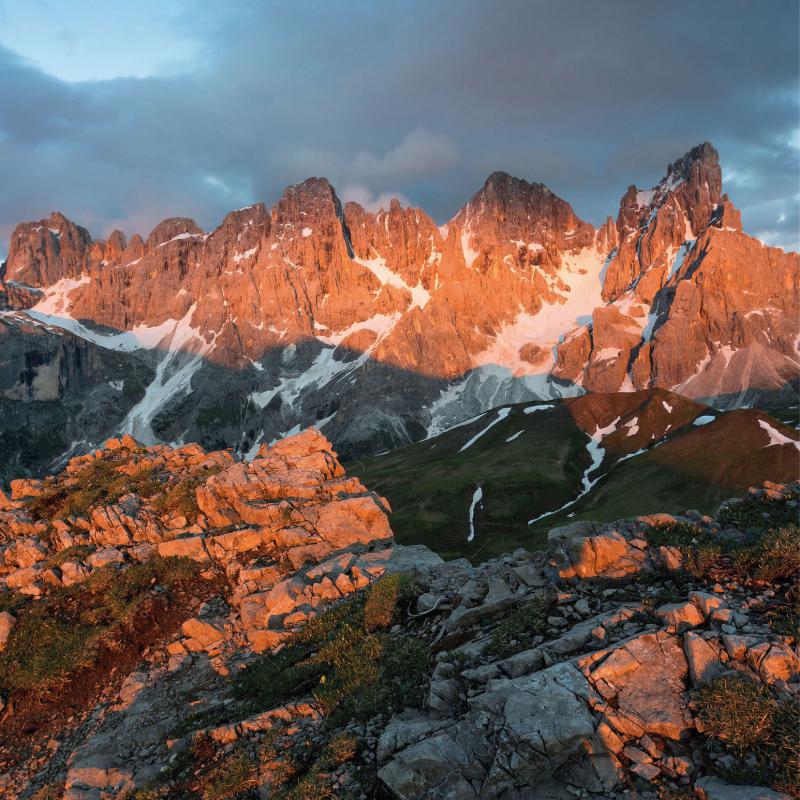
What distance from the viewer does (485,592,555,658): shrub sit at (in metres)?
12.7

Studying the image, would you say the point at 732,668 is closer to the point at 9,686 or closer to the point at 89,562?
the point at 9,686

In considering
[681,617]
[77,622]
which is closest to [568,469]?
[77,622]

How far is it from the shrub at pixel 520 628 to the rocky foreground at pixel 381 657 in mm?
66

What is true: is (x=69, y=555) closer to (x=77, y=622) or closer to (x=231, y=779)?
(x=77, y=622)

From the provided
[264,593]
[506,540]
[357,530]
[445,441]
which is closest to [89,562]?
[264,593]

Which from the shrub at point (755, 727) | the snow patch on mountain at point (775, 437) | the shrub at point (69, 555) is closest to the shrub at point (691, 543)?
the shrub at point (755, 727)

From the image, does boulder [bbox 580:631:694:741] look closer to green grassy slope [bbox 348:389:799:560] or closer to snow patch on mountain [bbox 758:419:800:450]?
green grassy slope [bbox 348:389:799:560]

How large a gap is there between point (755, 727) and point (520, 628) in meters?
5.13

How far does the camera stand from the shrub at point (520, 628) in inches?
500

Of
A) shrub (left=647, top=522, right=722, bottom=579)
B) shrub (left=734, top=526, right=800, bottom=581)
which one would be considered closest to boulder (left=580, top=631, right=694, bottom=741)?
shrub (left=647, top=522, right=722, bottom=579)

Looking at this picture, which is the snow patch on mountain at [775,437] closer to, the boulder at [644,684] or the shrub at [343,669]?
the shrub at [343,669]

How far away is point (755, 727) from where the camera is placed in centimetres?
926

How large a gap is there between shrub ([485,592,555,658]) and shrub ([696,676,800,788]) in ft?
12.5

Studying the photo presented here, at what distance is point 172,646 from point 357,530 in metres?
10.2
